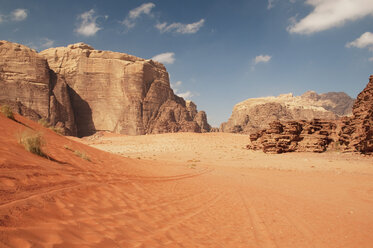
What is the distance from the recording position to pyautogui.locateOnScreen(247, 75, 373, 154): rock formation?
583 inches

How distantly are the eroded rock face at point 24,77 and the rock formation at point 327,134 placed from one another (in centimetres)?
3792

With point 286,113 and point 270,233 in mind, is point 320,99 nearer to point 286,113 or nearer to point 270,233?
point 286,113

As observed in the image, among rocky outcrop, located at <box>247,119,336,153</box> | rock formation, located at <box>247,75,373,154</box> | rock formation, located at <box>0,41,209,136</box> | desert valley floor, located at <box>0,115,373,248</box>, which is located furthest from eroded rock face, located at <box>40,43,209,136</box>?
desert valley floor, located at <box>0,115,373,248</box>

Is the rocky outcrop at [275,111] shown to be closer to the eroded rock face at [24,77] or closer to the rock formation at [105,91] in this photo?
the rock formation at [105,91]

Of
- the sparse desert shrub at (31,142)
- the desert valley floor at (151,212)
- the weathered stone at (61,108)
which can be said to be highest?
the weathered stone at (61,108)

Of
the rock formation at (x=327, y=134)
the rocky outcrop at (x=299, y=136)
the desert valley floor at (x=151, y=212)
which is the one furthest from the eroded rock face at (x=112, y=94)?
the desert valley floor at (x=151, y=212)

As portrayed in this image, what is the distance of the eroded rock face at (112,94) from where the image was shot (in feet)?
155

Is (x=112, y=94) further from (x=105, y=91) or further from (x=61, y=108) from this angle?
(x=61, y=108)

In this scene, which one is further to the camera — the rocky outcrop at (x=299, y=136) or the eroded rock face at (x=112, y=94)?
the eroded rock face at (x=112, y=94)

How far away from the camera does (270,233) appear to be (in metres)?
3.89

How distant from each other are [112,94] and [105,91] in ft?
5.85

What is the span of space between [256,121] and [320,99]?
105 metres

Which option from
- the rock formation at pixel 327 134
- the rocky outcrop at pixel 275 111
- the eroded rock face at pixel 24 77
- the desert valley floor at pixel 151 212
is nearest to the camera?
the desert valley floor at pixel 151 212

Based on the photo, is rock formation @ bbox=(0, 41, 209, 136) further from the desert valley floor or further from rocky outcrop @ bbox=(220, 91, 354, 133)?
the desert valley floor
